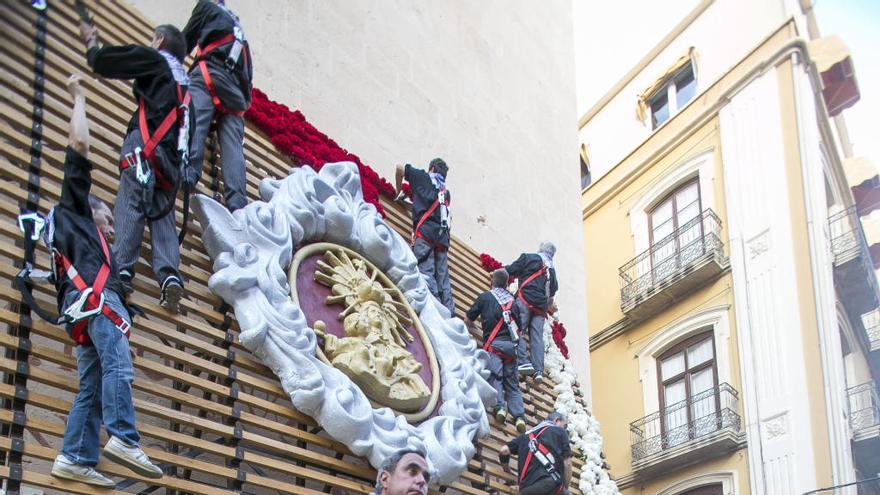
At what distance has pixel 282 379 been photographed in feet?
21.4

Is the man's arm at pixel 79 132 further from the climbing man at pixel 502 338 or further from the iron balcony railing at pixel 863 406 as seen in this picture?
the iron balcony railing at pixel 863 406

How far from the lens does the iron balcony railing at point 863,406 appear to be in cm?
1634

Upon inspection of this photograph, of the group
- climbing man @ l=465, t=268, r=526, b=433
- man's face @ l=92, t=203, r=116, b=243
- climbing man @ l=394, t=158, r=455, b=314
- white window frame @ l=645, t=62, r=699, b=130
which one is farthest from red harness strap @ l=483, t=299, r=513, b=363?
white window frame @ l=645, t=62, r=699, b=130

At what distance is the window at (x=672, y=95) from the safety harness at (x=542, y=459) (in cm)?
1378

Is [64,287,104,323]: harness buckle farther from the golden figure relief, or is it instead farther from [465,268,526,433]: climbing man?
[465,268,526,433]: climbing man

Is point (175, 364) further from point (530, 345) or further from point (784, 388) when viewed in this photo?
point (784, 388)

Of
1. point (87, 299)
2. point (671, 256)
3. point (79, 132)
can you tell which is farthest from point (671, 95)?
point (87, 299)

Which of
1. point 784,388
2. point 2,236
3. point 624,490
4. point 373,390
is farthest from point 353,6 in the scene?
point 624,490

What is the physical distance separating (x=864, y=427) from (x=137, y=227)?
13564 mm

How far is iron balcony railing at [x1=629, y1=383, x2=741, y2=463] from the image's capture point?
55.5 ft

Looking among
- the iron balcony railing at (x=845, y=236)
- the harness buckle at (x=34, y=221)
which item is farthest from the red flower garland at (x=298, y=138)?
the iron balcony railing at (x=845, y=236)

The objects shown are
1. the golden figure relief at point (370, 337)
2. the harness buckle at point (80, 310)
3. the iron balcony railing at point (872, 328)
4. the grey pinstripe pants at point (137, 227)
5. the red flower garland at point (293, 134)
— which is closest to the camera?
the harness buckle at point (80, 310)

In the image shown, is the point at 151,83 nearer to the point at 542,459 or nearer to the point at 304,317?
the point at 304,317

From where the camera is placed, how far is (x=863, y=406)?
1716 centimetres
